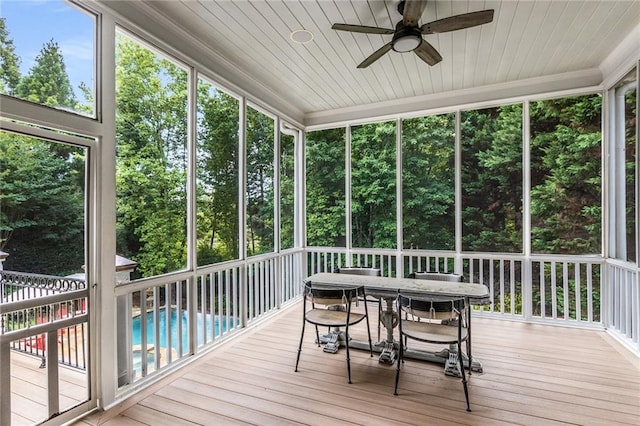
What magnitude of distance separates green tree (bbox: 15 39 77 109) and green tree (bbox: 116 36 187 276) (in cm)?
39

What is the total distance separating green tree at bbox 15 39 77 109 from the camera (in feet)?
6.38

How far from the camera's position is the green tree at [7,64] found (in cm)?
183

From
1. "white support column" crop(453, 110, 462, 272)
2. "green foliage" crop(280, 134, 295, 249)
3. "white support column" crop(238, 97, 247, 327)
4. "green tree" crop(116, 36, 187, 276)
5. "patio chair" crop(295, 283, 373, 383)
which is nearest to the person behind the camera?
"green tree" crop(116, 36, 187, 276)

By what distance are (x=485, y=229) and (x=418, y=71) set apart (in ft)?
8.55

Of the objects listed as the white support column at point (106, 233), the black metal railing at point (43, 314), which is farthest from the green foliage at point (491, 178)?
the black metal railing at point (43, 314)

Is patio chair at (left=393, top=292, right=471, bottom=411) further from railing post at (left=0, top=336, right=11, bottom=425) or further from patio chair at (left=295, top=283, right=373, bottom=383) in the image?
railing post at (left=0, top=336, right=11, bottom=425)

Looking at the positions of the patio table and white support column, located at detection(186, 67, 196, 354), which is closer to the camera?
the patio table

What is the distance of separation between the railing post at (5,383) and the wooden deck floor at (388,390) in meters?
0.46

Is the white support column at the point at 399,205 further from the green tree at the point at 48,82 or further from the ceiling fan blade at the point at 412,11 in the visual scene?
the green tree at the point at 48,82

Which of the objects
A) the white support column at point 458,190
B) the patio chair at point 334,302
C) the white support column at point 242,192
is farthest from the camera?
the white support column at point 458,190

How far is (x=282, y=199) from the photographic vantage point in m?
5.08

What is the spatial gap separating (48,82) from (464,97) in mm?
4721

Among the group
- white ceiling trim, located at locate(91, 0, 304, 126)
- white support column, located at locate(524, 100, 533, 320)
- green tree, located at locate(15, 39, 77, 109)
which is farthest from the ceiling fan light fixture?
white support column, located at locate(524, 100, 533, 320)

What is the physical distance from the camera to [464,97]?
4.54m
